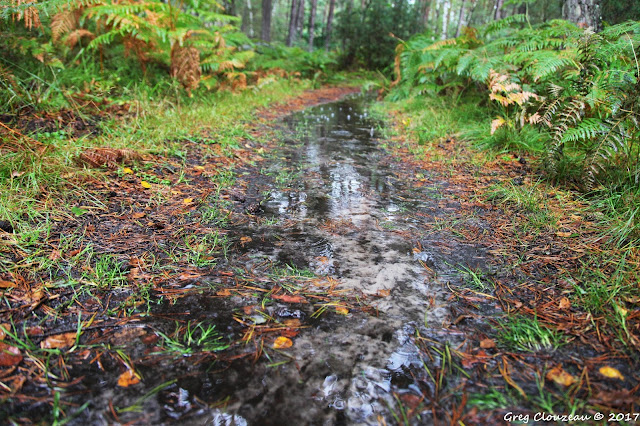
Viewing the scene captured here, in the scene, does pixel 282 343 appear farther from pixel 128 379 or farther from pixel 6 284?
pixel 6 284

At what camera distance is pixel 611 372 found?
1.32 m

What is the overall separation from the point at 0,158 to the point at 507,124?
4.87 meters

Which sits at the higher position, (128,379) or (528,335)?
(528,335)

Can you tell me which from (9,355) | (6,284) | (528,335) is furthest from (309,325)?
(6,284)

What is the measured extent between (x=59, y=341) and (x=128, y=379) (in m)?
0.39

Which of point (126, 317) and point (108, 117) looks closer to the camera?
point (126, 317)

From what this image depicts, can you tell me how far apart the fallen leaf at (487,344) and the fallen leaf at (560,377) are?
210 millimetres

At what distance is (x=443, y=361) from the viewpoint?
1405 mm

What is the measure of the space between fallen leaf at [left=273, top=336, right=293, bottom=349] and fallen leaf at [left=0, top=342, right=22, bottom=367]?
95 centimetres

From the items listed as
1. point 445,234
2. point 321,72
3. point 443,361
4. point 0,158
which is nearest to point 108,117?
point 0,158

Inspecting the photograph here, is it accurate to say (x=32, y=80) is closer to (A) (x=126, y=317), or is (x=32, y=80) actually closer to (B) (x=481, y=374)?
(A) (x=126, y=317)

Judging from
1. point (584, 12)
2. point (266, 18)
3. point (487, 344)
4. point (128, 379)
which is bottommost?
point (128, 379)

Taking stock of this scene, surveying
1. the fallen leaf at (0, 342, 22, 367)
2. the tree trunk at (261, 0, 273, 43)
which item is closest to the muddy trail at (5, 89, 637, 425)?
the fallen leaf at (0, 342, 22, 367)

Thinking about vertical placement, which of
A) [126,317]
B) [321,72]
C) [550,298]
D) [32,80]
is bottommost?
[126,317]
